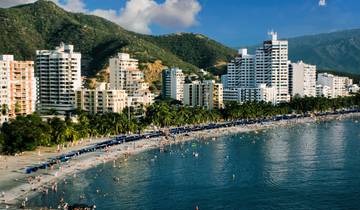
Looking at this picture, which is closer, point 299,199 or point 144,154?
point 299,199

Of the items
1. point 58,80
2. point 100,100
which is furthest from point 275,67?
point 58,80

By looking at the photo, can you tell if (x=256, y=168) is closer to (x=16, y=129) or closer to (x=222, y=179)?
(x=222, y=179)

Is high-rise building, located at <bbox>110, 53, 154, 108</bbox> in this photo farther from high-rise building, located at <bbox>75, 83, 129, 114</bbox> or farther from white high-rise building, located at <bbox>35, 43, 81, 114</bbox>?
white high-rise building, located at <bbox>35, 43, 81, 114</bbox>

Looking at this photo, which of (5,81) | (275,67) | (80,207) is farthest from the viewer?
(275,67)

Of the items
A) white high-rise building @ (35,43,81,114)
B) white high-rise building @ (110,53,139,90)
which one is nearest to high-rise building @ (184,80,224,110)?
white high-rise building @ (110,53,139,90)

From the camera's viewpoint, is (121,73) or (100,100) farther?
(121,73)

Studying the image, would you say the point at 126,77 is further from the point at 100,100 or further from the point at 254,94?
the point at 254,94

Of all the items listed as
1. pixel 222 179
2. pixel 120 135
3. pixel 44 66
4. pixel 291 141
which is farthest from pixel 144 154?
pixel 44 66
